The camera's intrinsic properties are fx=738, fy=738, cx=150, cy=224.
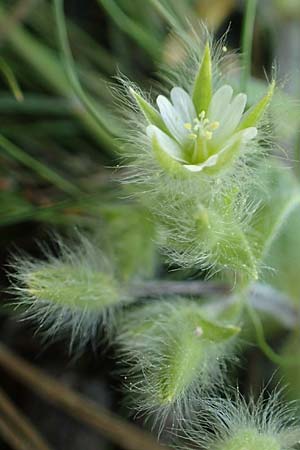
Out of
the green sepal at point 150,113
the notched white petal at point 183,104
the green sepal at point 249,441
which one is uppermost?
the notched white petal at point 183,104

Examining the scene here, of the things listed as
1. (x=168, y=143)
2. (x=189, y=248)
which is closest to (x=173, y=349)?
(x=189, y=248)

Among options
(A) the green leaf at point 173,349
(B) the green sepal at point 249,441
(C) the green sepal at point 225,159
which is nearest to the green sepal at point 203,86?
(C) the green sepal at point 225,159

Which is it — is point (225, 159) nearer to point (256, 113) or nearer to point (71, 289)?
point (256, 113)

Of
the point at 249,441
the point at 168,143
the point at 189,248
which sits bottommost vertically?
the point at 249,441

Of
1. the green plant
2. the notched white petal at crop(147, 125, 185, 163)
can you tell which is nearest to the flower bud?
the green plant

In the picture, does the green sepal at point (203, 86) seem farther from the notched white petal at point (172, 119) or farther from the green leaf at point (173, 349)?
the green leaf at point (173, 349)

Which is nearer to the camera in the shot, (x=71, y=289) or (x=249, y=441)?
(x=249, y=441)

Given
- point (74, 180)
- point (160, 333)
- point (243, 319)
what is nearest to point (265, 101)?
point (160, 333)

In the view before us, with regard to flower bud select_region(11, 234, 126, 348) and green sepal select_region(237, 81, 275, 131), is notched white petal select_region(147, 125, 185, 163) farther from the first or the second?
flower bud select_region(11, 234, 126, 348)
